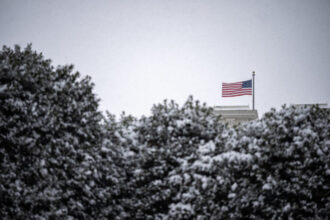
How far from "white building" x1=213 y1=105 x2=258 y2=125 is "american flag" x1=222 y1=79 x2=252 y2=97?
927 cm

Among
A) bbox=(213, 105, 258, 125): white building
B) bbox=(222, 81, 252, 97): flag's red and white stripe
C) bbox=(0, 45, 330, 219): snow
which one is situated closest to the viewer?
bbox=(0, 45, 330, 219): snow

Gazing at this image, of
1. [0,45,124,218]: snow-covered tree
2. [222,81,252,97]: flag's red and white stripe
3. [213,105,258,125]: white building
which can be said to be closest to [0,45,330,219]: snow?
[0,45,124,218]: snow-covered tree

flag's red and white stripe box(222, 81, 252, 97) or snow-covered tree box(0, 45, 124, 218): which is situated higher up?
flag's red and white stripe box(222, 81, 252, 97)

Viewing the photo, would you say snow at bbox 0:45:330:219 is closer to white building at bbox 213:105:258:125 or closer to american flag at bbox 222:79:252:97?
american flag at bbox 222:79:252:97

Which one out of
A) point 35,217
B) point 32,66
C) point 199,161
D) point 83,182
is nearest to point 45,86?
point 32,66

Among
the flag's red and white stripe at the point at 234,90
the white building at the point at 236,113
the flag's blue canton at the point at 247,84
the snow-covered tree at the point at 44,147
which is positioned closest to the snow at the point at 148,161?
the snow-covered tree at the point at 44,147

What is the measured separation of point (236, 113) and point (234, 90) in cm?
990

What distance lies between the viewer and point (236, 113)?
35656mm

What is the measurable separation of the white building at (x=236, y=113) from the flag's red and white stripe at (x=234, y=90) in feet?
30.4

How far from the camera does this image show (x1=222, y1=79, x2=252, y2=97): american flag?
85.4 feet

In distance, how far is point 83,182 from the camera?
9.98 metres

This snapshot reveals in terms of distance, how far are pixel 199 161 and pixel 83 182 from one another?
3.77m

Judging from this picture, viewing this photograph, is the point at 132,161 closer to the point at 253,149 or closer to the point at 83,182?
the point at 83,182

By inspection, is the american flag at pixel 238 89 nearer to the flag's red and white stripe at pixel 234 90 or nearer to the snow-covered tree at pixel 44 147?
the flag's red and white stripe at pixel 234 90
